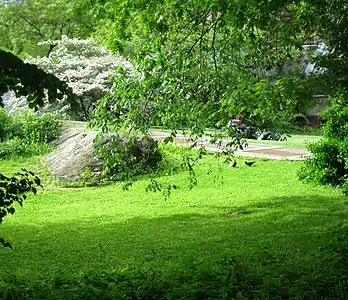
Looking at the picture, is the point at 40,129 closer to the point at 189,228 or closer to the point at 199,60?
the point at 189,228

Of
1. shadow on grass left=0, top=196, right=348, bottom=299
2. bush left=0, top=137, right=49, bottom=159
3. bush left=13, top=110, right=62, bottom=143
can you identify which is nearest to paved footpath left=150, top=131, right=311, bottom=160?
bush left=13, top=110, right=62, bottom=143

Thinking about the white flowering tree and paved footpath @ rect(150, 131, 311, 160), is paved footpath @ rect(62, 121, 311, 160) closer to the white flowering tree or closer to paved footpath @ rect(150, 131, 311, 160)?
paved footpath @ rect(150, 131, 311, 160)

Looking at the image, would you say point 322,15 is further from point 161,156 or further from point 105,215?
point 161,156

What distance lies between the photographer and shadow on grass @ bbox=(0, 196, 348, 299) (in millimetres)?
4266

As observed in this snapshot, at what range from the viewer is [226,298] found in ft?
11.1

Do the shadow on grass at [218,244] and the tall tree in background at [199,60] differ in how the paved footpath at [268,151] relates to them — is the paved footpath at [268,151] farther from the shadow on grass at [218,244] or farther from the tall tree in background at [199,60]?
the tall tree in background at [199,60]

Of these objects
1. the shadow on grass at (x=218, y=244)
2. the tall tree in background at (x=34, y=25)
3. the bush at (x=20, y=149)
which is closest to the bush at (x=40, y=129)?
the bush at (x=20, y=149)

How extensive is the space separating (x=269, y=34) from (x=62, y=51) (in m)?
15.3

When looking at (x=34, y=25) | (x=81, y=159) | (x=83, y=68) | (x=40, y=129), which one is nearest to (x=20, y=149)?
(x=40, y=129)

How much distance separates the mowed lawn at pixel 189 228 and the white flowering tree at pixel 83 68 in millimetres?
8468

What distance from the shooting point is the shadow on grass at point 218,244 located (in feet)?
14.0

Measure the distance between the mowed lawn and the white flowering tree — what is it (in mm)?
8468

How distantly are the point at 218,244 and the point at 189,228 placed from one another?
100 cm

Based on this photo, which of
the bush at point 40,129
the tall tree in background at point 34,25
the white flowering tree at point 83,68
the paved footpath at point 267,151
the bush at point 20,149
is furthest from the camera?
the tall tree in background at point 34,25
